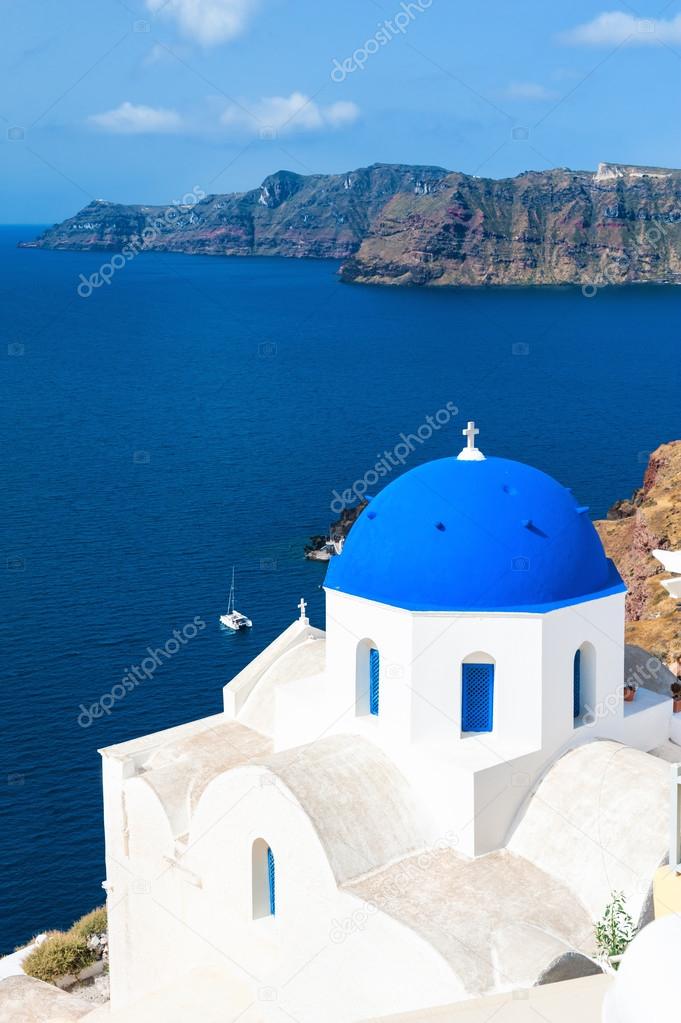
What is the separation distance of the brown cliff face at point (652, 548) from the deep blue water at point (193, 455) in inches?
610

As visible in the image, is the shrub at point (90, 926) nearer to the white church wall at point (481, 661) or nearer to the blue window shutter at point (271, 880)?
the blue window shutter at point (271, 880)

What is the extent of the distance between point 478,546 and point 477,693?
2.60 m

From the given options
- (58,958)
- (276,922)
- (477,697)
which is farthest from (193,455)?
(276,922)

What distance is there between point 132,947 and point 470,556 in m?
11.4

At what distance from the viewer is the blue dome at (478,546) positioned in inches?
790

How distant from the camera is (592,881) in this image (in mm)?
18266

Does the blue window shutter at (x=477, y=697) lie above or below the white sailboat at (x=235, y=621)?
above

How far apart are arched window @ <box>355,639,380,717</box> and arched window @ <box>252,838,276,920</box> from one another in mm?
3109

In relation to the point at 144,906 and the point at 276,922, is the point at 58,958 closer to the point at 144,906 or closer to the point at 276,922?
the point at 144,906

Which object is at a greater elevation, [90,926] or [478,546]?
[478,546]

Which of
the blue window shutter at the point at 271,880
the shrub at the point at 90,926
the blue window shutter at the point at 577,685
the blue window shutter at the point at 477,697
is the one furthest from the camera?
the shrub at the point at 90,926

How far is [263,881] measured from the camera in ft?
66.1

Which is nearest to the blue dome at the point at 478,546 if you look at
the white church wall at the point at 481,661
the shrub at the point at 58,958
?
the white church wall at the point at 481,661

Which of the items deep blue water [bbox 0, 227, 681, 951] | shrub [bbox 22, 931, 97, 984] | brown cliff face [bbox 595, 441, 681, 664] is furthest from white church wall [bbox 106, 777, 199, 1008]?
brown cliff face [bbox 595, 441, 681, 664]
